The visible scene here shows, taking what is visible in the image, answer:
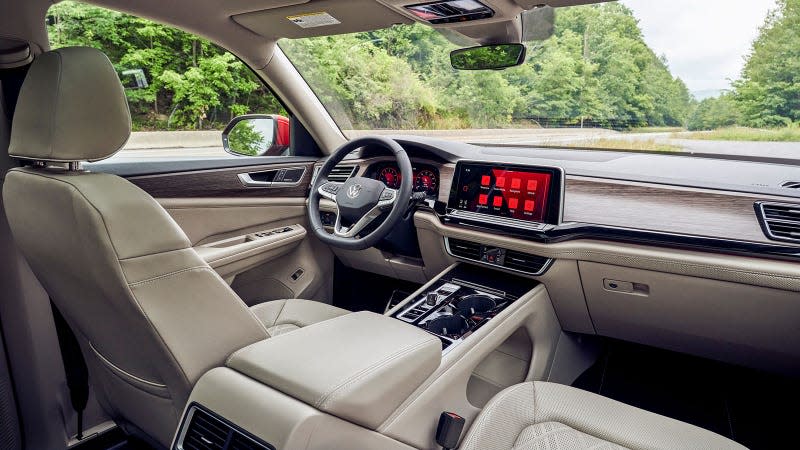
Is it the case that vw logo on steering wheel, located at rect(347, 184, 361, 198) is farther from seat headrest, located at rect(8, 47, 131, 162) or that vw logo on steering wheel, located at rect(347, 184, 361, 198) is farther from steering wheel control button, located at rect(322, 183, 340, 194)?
seat headrest, located at rect(8, 47, 131, 162)

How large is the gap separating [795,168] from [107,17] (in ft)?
9.27

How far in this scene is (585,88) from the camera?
2.56 m

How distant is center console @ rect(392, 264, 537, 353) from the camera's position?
1.93 meters

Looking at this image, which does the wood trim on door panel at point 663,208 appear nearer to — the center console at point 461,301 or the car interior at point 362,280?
the car interior at point 362,280

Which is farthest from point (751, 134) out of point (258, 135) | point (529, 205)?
point (258, 135)

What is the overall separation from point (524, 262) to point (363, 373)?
1.16 meters

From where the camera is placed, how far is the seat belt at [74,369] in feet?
7.03

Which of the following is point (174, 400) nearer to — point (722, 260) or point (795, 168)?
point (722, 260)

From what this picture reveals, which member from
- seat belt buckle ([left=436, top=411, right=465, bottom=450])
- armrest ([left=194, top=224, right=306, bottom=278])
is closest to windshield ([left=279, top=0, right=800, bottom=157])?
armrest ([left=194, top=224, right=306, bottom=278])

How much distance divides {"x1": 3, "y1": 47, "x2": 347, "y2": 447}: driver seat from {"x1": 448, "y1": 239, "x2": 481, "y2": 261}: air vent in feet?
3.84

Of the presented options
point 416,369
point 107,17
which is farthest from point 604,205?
point 107,17

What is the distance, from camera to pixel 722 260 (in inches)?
70.2

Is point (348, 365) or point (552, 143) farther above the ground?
point (552, 143)

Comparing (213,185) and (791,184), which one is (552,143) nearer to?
(791,184)
